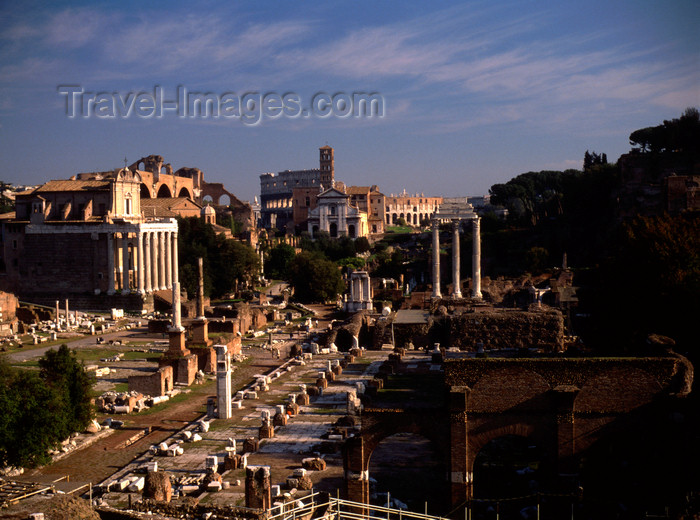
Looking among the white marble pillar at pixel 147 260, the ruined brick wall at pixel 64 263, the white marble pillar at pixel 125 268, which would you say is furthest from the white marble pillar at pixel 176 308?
the ruined brick wall at pixel 64 263

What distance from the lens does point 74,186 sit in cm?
6088

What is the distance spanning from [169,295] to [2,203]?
5525 centimetres

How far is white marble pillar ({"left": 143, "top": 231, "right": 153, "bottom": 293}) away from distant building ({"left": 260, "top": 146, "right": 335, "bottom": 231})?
292 ft

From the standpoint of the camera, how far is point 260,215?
170 metres

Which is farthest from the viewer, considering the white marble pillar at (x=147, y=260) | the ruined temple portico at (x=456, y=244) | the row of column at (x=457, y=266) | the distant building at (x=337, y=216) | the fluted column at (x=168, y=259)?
the distant building at (x=337, y=216)

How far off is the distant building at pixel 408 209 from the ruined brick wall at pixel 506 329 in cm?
11993

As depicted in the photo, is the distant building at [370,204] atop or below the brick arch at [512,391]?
atop

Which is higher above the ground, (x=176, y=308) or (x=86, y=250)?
(x=86, y=250)

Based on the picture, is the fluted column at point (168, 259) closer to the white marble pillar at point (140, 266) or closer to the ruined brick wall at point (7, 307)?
the white marble pillar at point (140, 266)

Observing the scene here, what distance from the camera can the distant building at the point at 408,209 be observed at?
160 meters

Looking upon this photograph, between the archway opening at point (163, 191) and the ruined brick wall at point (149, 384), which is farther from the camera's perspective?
the archway opening at point (163, 191)

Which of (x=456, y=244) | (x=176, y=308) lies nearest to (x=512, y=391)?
(x=176, y=308)

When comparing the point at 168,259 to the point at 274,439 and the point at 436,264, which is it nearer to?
the point at 436,264

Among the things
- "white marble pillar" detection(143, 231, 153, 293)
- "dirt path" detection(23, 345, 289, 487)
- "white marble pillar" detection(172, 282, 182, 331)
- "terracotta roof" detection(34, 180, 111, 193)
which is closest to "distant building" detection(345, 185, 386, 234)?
"terracotta roof" detection(34, 180, 111, 193)
